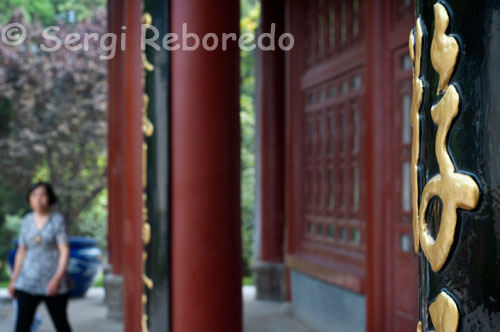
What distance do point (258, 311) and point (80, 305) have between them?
207 cm

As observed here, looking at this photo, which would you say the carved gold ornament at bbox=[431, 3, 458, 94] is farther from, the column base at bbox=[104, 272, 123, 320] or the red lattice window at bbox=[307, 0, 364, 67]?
the column base at bbox=[104, 272, 123, 320]

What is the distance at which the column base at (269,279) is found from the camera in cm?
802

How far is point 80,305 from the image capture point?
325 inches

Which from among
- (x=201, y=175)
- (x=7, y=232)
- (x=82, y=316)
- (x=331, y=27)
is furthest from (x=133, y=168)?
(x=7, y=232)

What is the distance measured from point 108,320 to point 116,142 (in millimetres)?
1675

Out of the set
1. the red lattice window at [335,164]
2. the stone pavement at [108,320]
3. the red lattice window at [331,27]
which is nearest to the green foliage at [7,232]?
the stone pavement at [108,320]

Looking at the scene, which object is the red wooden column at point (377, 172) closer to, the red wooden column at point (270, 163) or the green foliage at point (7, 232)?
the red wooden column at point (270, 163)

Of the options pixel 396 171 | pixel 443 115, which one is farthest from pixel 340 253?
pixel 443 115

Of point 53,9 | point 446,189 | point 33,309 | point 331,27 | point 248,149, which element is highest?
point 53,9

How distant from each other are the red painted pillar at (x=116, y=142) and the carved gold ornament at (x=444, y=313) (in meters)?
6.81

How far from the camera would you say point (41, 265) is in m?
4.83

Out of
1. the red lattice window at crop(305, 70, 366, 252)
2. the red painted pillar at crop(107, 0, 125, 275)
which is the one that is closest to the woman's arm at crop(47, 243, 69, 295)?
the red lattice window at crop(305, 70, 366, 252)

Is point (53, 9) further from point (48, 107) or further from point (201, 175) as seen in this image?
point (201, 175)

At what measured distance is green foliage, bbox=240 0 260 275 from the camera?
14.0m
